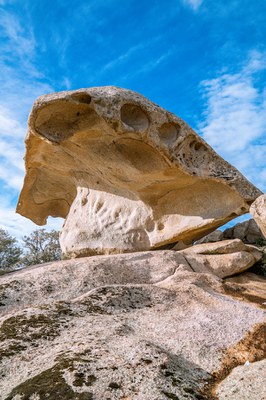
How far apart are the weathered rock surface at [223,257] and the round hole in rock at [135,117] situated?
387cm

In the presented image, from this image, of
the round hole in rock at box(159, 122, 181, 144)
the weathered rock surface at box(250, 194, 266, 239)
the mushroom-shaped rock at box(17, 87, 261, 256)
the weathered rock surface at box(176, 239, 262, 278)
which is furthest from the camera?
the weathered rock surface at box(176, 239, 262, 278)

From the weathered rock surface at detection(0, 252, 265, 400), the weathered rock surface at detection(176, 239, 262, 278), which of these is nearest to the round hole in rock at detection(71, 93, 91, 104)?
the weathered rock surface at detection(0, 252, 265, 400)

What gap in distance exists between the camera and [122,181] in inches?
480

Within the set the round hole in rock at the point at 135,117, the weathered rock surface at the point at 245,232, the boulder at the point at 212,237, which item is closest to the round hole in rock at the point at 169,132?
the round hole in rock at the point at 135,117

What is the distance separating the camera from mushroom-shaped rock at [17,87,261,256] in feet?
32.3

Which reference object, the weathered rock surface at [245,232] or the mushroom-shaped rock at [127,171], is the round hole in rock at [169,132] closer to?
the mushroom-shaped rock at [127,171]

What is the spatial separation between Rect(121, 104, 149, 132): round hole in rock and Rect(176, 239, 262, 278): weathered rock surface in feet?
12.7

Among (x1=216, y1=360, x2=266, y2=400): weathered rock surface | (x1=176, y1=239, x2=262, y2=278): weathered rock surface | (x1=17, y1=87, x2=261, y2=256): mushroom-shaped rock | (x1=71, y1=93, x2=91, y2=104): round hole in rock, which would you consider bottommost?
(x1=216, y1=360, x2=266, y2=400): weathered rock surface

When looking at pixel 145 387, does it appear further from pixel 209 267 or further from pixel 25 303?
pixel 209 267

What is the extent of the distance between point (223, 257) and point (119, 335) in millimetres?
6625

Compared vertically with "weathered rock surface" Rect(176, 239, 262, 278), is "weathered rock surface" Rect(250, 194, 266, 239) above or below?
above

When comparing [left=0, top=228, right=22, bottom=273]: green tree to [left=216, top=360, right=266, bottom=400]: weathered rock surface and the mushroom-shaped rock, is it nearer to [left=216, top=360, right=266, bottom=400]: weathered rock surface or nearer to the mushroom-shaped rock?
the mushroom-shaped rock

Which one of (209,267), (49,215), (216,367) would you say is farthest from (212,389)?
(49,215)

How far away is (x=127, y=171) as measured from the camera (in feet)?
37.5
